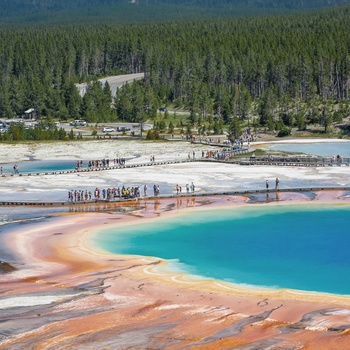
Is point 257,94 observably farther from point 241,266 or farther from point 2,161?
point 241,266

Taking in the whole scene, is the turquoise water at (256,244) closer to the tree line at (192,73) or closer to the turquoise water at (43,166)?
the turquoise water at (43,166)

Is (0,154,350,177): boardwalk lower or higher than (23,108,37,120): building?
lower

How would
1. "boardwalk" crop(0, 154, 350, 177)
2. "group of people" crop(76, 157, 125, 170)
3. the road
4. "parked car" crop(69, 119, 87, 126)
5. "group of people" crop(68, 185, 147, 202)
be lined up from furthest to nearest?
the road → "parked car" crop(69, 119, 87, 126) → "group of people" crop(76, 157, 125, 170) → "boardwalk" crop(0, 154, 350, 177) → "group of people" crop(68, 185, 147, 202)

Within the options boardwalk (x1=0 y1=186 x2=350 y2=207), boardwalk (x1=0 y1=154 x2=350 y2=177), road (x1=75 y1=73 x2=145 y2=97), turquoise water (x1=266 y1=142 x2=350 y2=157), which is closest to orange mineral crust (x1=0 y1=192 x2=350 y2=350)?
Answer: boardwalk (x1=0 y1=186 x2=350 y2=207)

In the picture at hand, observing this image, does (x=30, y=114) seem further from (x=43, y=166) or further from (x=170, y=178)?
(x=170, y=178)

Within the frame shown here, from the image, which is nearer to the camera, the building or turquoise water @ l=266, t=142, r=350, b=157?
turquoise water @ l=266, t=142, r=350, b=157

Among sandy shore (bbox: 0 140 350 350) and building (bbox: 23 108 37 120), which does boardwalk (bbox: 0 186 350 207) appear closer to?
sandy shore (bbox: 0 140 350 350)

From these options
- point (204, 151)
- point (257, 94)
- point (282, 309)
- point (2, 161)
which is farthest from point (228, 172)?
point (257, 94)
